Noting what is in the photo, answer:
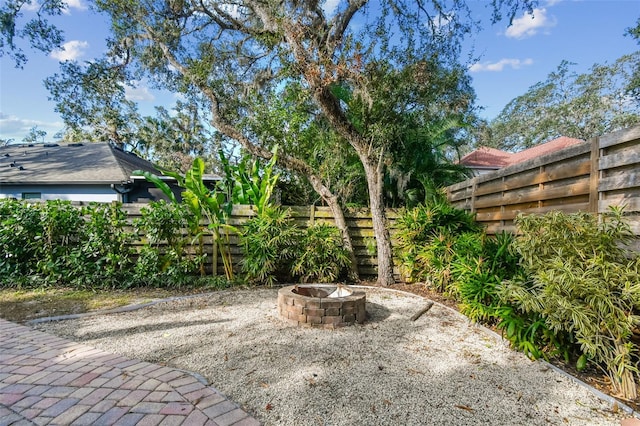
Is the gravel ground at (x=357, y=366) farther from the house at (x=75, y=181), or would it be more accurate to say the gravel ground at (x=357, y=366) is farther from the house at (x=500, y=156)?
the house at (x=500, y=156)

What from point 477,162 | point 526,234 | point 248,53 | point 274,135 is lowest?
point 526,234

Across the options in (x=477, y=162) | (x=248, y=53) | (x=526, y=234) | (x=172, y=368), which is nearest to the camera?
(x=172, y=368)

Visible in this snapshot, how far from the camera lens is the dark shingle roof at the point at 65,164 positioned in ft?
33.2

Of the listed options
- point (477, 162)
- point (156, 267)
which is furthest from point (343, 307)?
point (477, 162)

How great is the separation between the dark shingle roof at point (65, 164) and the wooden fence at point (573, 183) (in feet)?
33.5

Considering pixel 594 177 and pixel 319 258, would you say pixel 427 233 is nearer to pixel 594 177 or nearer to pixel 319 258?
pixel 319 258

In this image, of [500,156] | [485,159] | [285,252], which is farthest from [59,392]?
[500,156]

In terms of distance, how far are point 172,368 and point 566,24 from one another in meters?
10.3

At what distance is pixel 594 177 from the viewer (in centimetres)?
277

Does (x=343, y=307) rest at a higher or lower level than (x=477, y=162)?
lower

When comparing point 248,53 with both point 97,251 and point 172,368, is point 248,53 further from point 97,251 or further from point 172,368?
point 172,368

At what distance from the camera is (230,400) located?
1.90 metres

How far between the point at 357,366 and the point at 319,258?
2791 mm

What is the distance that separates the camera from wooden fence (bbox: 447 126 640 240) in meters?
2.42
